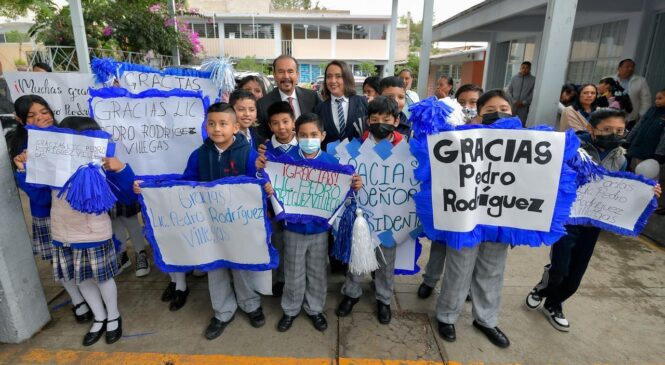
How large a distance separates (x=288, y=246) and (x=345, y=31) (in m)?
26.9

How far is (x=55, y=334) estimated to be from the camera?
270cm

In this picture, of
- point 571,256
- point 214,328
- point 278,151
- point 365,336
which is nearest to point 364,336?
point 365,336

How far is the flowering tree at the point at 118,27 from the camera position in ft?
26.8

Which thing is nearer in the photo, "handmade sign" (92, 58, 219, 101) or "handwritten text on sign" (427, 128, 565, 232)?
"handwritten text on sign" (427, 128, 565, 232)

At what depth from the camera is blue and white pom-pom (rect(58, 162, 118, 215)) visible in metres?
2.29

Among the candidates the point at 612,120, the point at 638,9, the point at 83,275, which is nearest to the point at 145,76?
the point at 83,275

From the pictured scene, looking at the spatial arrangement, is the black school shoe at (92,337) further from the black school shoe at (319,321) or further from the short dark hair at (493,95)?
the short dark hair at (493,95)

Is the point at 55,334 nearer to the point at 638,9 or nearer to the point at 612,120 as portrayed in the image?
the point at 612,120

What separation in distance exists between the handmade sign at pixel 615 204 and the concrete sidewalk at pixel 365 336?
0.86m

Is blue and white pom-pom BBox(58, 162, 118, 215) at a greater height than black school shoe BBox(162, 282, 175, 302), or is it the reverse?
blue and white pom-pom BBox(58, 162, 118, 215)

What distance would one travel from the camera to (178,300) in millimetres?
3037

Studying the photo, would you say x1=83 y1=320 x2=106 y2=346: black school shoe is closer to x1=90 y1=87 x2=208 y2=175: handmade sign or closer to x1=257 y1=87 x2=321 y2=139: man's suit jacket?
x1=90 y1=87 x2=208 y2=175: handmade sign

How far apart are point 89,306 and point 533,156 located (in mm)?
3347

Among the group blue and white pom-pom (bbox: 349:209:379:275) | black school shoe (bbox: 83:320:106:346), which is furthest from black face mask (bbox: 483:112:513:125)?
black school shoe (bbox: 83:320:106:346)
